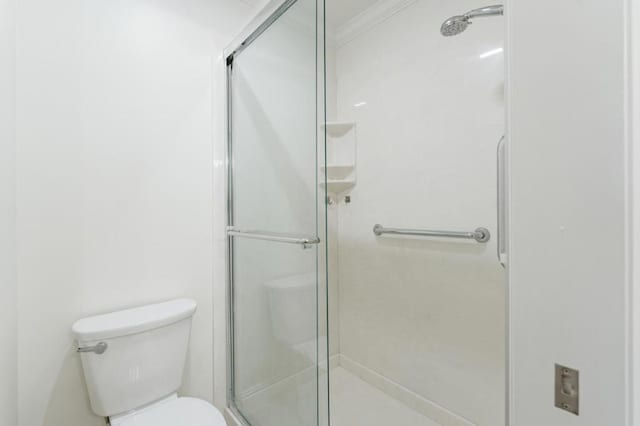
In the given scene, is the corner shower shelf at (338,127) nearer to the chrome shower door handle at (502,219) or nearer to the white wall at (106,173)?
the white wall at (106,173)

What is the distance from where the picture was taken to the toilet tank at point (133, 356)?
3.47 feet

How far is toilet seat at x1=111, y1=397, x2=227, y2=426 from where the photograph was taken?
1.03 metres

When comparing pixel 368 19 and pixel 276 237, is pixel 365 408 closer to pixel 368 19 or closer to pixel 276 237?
pixel 276 237

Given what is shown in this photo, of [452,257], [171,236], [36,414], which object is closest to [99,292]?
[171,236]

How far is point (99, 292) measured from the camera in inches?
47.7

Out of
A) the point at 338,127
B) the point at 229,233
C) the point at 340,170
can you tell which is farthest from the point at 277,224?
the point at 338,127

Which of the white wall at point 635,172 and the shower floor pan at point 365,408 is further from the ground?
the white wall at point 635,172

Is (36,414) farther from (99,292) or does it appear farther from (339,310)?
(339,310)

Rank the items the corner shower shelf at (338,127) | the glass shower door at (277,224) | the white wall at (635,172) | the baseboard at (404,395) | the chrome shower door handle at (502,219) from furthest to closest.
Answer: the corner shower shelf at (338,127) < the baseboard at (404,395) < the glass shower door at (277,224) < the chrome shower door handle at (502,219) < the white wall at (635,172)

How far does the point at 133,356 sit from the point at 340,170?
5.45 ft

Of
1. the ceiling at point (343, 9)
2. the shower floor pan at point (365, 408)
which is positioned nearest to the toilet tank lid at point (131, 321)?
the shower floor pan at point (365, 408)

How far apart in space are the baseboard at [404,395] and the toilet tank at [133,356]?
1.30 metres

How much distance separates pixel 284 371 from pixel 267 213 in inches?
25.5

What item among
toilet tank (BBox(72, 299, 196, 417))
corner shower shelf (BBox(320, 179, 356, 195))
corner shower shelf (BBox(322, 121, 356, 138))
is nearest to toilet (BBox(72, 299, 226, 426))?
toilet tank (BBox(72, 299, 196, 417))
